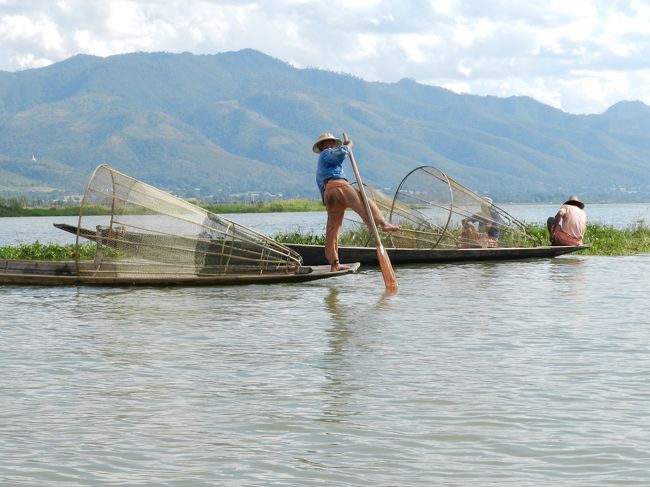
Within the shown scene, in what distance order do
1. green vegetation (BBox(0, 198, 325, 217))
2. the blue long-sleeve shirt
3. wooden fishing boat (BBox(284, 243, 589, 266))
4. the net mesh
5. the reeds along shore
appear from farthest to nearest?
green vegetation (BBox(0, 198, 325, 217)), the net mesh, the reeds along shore, wooden fishing boat (BBox(284, 243, 589, 266)), the blue long-sleeve shirt

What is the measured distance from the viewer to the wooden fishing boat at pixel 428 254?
19156mm

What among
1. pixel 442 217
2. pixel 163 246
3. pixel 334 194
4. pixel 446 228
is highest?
pixel 334 194

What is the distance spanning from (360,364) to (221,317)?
3722 millimetres

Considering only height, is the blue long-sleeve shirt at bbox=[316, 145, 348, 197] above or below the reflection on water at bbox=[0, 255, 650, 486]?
above

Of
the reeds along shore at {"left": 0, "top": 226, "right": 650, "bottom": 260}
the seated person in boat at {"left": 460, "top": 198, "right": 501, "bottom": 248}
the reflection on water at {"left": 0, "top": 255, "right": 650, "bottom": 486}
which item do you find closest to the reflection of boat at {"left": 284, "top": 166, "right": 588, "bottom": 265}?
the seated person in boat at {"left": 460, "top": 198, "right": 501, "bottom": 248}

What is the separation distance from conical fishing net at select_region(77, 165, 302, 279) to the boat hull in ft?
0.21

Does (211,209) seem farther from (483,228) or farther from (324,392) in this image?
(324,392)

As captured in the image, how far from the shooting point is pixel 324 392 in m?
8.20

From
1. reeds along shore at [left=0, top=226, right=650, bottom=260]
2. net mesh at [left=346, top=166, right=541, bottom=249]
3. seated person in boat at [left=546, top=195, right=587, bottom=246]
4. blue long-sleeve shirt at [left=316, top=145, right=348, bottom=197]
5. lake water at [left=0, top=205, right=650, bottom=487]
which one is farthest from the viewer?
seated person in boat at [left=546, top=195, right=587, bottom=246]

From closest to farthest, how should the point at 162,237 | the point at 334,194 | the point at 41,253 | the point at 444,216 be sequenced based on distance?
the point at 162,237 < the point at 334,194 < the point at 41,253 < the point at 444,216

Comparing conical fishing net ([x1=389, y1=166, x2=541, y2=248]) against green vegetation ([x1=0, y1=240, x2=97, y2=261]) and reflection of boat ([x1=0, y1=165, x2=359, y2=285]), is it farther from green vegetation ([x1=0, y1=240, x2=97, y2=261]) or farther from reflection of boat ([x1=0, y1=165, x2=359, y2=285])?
green vegetation ([x1=0, y1=240, x2=97, y2=261])

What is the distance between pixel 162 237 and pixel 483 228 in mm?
8286

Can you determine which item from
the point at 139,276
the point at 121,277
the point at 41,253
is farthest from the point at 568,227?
the point at 41,253

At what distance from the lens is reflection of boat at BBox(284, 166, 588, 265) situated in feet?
68.7
